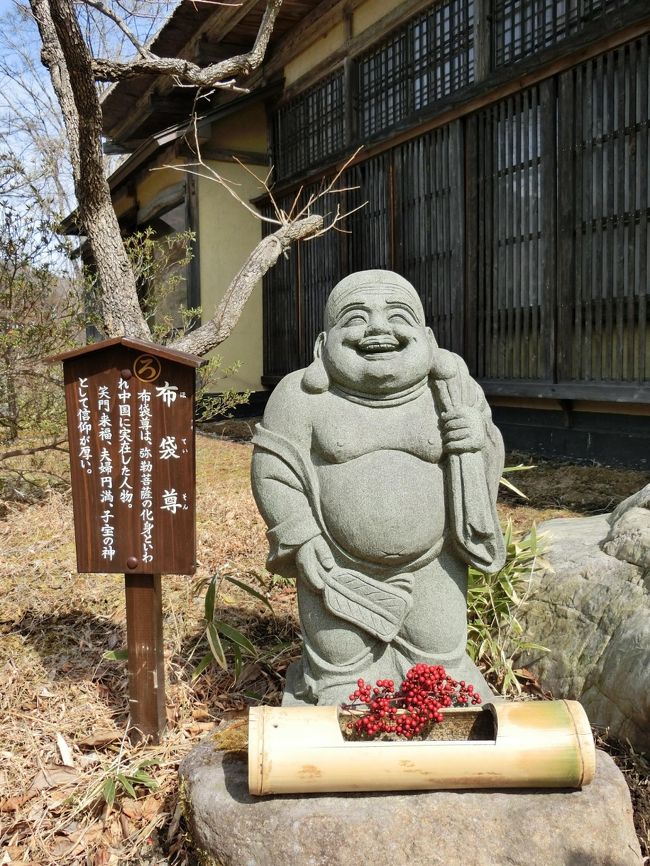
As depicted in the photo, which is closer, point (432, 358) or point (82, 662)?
point (432, 358)

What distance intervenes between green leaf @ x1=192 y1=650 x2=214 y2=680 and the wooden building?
13.7ft

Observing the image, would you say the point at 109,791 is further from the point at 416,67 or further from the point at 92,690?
the point at 416,67

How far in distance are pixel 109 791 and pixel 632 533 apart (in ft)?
8.52

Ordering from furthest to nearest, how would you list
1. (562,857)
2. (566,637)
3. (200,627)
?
(200,627), (566,637), (562,857)

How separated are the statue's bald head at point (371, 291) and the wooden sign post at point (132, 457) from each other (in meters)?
0.64

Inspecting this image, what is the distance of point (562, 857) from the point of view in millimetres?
2133

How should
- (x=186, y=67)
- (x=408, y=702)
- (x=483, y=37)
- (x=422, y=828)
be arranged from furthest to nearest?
(x=483, y=37), (x=186, y=67), (x=408, y=702), (x=422, y=828)

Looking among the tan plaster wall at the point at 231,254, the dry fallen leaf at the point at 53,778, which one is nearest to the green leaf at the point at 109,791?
the dry fallen leaf at the point at 53,778

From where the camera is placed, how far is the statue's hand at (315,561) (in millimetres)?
2770

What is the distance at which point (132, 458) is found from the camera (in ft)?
9.21

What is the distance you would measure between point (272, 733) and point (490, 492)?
1.22m

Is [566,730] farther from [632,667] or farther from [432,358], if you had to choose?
[432,358]

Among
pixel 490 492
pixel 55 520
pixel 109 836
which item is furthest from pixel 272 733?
pixel 55 520

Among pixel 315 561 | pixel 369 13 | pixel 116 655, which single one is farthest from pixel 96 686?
pixel 369 13
